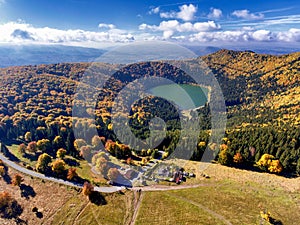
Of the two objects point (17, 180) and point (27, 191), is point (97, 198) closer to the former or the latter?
point (27, 191)

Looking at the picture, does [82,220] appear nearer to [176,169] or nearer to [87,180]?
[87,180]

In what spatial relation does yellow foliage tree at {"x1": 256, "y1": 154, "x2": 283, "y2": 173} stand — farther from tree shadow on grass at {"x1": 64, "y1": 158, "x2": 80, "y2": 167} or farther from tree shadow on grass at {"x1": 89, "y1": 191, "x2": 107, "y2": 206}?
tree shadow on grass at {"x1": 64, "y1": 158, "x2": 80, "y2": 167}

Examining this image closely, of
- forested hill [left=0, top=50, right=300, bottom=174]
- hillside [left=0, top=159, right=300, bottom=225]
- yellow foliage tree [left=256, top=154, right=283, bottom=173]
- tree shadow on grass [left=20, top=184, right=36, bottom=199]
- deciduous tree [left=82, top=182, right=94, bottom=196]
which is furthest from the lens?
forested hill [left=0, top=50, right=300, bottom=174]

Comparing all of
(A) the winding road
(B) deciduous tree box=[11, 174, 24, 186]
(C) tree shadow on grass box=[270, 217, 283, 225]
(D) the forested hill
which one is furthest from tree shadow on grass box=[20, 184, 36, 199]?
(C) tree shadow on grass box=[270, 217, 283, 225]

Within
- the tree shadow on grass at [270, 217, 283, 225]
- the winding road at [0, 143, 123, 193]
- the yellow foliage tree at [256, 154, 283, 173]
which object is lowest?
the winding road at [0, 143, 123, 193]

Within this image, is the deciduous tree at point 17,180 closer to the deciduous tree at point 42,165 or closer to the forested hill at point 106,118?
the deciduous tree at point 42,165

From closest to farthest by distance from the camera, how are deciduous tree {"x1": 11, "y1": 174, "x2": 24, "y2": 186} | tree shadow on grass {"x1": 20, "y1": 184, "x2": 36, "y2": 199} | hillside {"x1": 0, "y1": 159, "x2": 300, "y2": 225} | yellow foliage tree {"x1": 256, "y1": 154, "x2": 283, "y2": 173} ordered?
1. hillside {"x1": 0, "y1": 159, "x2": 300, "y2": 225}
2. yellow foliage tree {"x1": 256, "y1": 154, "x2": 283, "y2": 173}
3. tree shadow on grass {"x1": 20, "y1": 184, "x2": 36, "y2": 199}
4. deciduous tree {"x1": 11, "y1": 174, "x2": 24, "y2": 186}

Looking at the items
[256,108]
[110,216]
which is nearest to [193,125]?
[256,108]

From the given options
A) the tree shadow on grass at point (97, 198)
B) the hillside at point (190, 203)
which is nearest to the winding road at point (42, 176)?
the tree shadow on grass at point (97, 198)
